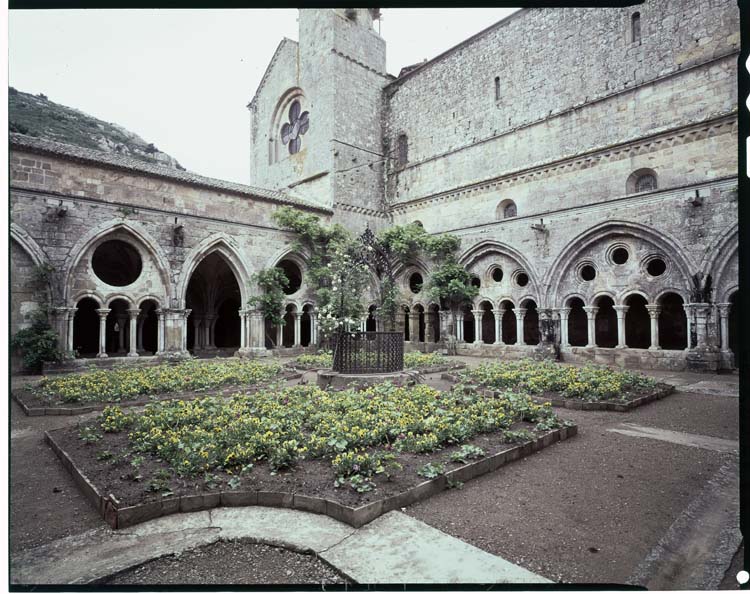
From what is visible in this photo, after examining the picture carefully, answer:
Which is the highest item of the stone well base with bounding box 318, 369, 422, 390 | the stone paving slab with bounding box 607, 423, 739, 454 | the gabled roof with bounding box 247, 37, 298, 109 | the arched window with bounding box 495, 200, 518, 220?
the gabled roof with bounding box 247, 37, 298, 109

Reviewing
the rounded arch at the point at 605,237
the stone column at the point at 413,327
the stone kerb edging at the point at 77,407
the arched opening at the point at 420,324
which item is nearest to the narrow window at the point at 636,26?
the rounded arch at the point at 605,237

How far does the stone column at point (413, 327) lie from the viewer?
1977 centimetres

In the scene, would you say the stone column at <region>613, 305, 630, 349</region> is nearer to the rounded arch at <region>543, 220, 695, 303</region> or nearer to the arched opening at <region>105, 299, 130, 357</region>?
the rounded arch at <region>543, 220, 695, 303</region>

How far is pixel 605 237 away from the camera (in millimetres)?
14094

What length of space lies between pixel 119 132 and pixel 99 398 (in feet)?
54.0

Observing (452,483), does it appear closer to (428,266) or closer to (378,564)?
(378,564)

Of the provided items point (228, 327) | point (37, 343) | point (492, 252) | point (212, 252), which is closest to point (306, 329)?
point (228, 327)

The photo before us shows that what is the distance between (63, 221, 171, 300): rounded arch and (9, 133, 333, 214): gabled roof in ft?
5.66

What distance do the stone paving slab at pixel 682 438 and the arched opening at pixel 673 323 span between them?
37.9 ft

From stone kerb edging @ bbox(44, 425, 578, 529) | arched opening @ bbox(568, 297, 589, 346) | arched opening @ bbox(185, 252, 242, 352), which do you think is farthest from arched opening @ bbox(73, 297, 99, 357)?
arched opening @ bbox(568, 297, 589, 346)

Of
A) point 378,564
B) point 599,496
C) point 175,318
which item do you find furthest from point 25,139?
point 599,496

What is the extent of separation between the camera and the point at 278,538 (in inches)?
120

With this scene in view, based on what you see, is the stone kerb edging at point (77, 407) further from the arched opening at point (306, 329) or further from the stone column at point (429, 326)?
the stone column at point (429, 326)

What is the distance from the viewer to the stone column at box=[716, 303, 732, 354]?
11.5 m
